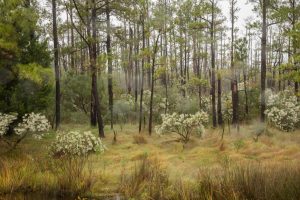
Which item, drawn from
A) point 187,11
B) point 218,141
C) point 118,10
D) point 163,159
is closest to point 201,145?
point 218,141

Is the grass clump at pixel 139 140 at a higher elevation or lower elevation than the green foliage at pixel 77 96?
lower

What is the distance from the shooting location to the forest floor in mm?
11141

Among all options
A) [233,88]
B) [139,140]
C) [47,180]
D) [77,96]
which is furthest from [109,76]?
[47,180]

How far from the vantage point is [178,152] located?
1519 centimetres

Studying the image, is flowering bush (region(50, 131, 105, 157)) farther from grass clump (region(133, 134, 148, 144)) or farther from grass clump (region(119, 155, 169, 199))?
grass clump (region(119, 155, 169, 199))

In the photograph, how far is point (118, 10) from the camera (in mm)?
21609

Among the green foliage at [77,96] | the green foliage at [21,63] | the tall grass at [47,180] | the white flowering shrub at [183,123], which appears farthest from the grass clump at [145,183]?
the green foliage at [77,96]

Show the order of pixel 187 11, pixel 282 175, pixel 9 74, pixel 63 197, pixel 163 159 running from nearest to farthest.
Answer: pixel 282 175 → pixel 63 197 → pixel 163 159 → pixel 9 74 → pixel 187 11

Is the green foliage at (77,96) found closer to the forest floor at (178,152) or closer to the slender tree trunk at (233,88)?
the forest floor at (178,152)

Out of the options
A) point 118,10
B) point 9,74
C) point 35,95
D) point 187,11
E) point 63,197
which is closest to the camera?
point 63,197

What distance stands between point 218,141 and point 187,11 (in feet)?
52.1

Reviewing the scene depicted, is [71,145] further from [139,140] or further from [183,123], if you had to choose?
[183,123]

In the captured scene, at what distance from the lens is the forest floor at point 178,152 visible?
11.1 m

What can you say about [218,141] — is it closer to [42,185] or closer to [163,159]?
[163,159]
